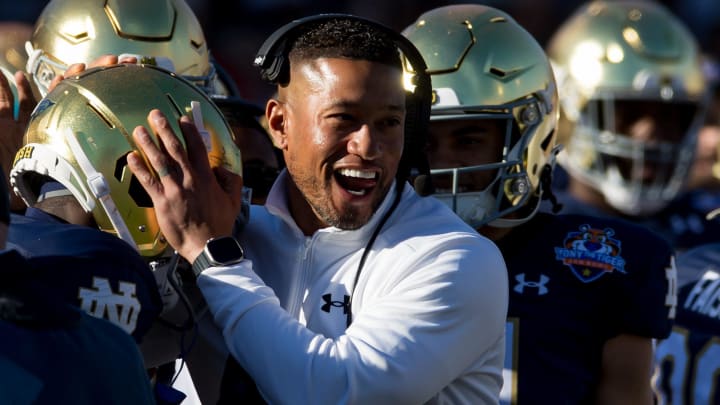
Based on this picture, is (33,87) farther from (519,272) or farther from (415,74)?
(519,272)

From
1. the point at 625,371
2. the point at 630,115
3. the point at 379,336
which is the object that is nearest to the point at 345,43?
the point at 379,336

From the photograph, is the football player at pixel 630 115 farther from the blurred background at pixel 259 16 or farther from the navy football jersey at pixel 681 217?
the blurred background at pixel 259 16

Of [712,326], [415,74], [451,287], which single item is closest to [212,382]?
[451,287]

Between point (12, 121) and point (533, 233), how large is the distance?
A: 140cm

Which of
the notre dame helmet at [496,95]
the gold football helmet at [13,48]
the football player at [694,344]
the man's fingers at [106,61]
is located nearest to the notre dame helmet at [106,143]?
the man's fingers at [106,61]

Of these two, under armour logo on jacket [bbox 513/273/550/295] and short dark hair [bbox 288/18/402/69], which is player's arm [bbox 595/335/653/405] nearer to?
under armour logo on jacket [bbox 513/273/550/295]

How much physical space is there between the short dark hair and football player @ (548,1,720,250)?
2.96 m

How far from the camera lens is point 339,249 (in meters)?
2.66

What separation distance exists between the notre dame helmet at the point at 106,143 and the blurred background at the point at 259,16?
6.40 meters

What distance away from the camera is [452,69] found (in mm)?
3402

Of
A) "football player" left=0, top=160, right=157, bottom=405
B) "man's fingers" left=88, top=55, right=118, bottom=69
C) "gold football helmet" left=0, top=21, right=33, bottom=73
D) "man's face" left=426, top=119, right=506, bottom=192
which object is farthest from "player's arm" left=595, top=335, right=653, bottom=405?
"gold football helmet" left=0, top=21, right=33, bottom=73

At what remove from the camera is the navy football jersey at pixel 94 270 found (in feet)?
7.02

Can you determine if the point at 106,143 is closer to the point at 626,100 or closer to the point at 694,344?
the point at 694,344

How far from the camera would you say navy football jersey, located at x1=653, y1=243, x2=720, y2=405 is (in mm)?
3801
